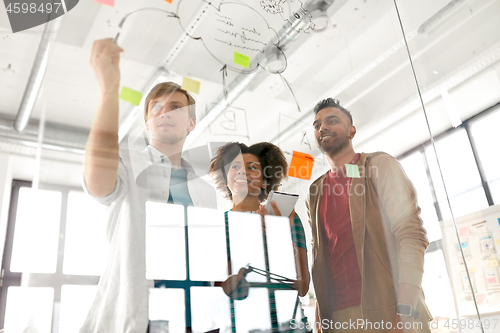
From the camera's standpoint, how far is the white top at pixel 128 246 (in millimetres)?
826

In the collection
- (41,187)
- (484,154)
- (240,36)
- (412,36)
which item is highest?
(412,36)

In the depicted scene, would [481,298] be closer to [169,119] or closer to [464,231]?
[464,231]

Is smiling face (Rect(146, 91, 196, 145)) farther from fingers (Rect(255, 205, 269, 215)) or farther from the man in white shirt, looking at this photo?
fingers (Rect(255, 205, 269, 215))

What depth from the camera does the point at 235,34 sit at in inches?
45.3

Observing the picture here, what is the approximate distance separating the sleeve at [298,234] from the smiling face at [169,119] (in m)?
0.41

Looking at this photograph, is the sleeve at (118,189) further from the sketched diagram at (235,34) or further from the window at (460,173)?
the window at (460,173)

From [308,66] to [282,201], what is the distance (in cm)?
46

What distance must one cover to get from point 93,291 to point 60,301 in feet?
0.21

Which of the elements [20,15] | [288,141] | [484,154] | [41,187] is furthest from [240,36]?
[484,154]

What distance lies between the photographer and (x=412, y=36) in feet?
5.41

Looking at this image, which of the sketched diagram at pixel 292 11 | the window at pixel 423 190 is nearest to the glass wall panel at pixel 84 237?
the sketched diagram at pixel 292 11

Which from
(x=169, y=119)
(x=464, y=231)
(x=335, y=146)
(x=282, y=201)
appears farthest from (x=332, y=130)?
(x=464, y=231)

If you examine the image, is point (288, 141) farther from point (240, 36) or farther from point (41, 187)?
point (41, 187)

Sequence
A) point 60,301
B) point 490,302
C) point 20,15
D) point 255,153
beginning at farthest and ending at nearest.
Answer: point 490,302 → point 255,153 → point 20,15 → point 60,301
